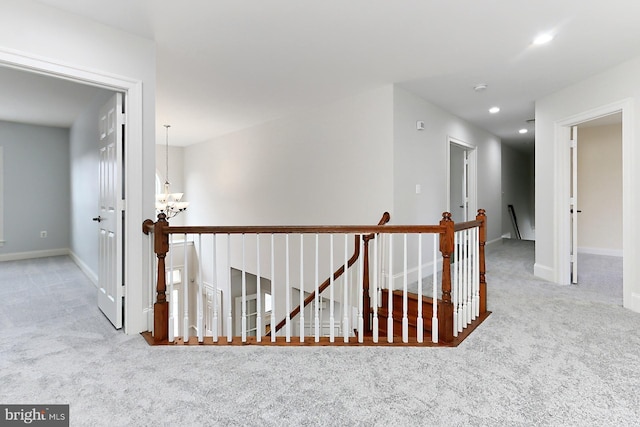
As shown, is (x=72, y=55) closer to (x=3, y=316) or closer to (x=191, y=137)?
(x=3, y=316)

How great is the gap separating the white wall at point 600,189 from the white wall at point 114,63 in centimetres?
681

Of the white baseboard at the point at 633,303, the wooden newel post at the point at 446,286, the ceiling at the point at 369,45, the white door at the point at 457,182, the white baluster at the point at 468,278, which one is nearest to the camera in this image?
the ceiling at the point at 369,45

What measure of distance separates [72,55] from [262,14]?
135cm

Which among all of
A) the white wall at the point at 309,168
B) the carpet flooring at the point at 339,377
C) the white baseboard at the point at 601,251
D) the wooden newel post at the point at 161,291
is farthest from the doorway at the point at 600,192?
the wooden newel post at the point at 161,291

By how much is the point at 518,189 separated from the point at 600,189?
2866 millimetres

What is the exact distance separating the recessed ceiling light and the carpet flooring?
7.61 ft

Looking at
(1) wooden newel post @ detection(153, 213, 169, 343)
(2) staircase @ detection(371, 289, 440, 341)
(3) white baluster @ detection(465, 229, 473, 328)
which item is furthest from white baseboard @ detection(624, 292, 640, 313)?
(1) wooden newel post @ detection(153, 213, 169, 343)

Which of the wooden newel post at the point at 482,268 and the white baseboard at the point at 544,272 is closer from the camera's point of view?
the wooden newel post at the point at 482,268

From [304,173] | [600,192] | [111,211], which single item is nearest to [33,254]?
[111,211]

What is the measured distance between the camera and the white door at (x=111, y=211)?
8.39ft

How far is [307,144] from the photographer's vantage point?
4.86 metres

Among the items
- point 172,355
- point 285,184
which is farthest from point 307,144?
point 172,355

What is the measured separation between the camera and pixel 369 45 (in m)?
2.74

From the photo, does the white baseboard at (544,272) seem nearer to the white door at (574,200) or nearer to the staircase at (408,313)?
the white door at (574,200)
